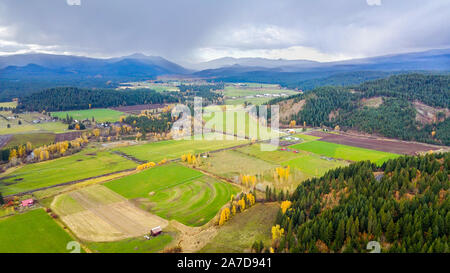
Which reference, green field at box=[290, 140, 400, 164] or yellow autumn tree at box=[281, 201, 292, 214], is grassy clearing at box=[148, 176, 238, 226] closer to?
yellow autumn tree at box=[281, 201, 292, 214]

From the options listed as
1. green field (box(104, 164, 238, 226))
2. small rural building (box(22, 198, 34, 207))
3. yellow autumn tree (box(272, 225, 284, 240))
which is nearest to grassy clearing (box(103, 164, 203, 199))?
green field (box(104, 164, 238, 226))

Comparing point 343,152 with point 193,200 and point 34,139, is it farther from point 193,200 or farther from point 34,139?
point 34,139

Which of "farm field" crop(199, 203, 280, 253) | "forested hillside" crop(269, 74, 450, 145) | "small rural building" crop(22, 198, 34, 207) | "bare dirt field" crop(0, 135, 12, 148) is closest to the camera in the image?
"farm field" crop(199, 203, 280, 253)

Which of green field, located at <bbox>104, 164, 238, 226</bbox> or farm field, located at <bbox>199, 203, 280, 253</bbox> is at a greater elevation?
green field, located at <bbox>104, 164, 238, 226</bbox>

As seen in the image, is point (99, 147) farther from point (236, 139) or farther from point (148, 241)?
point (148, 241)

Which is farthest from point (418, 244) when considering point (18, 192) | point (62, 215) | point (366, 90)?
point (366, 90)

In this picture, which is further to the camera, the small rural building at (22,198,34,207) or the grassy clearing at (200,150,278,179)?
the grassy clearing at (200,150,278,179)
